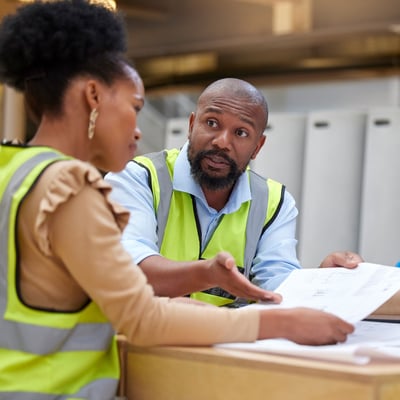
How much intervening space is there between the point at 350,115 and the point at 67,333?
11.7 ft

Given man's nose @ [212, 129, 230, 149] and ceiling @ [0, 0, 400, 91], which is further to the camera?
ceiling @ [0, 0, 400, 91]

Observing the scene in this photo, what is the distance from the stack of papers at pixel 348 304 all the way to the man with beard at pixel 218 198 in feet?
1.35

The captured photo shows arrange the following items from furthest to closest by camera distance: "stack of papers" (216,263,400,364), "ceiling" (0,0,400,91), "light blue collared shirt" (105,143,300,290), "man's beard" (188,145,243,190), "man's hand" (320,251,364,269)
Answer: "ceiling" (0,0,400,91) < "man's beard" (188,145,243,190) < "light blue collared shirt" (105,143,300,290) < "man's hand" (320,251,364,269) < "stack of papers" (216,263,400,364)

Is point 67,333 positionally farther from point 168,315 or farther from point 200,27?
point 200,27

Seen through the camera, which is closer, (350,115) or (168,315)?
(168,315)

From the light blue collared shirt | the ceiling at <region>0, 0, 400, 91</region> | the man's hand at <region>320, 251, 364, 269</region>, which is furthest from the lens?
the ceiling at <region>0, 0, 400, 91</region>

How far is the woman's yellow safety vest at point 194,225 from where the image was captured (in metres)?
2.17

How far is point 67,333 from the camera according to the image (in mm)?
1300

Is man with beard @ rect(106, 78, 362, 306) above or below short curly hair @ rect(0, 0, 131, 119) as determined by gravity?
below

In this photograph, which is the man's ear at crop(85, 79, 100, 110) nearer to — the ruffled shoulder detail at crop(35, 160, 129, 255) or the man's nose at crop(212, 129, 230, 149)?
the ruffled shoulder detail at crop(35, 160, 129, 255)

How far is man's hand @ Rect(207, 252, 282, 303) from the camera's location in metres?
1.51

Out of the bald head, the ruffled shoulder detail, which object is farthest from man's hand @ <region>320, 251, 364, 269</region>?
the ruffled shoulder detail

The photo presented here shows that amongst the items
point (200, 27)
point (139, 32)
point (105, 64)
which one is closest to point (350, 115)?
point (200, 27)

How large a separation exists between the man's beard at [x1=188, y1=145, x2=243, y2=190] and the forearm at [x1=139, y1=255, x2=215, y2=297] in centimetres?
40
